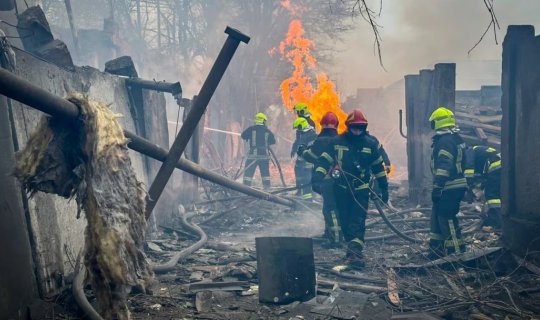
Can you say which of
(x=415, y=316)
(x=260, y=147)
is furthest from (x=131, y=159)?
(x=260, y=147)

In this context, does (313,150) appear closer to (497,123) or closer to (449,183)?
(449,183)

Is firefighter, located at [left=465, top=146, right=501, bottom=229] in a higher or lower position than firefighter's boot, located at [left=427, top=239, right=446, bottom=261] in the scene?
higher

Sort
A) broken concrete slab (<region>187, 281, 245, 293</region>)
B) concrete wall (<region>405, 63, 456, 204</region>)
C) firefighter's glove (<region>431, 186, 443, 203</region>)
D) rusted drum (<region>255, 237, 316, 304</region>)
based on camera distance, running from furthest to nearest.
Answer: concrete wall (<region>405, 63, 456, 204</region>) → firefighter's glove (<region>431, 186, 443, 203</region>) → broken concrete slab (<region>187, 281, 245, 293</region>) → rusted drum (<region>255, 237, 316, 304</region>)

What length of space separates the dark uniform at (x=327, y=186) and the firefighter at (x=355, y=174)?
1.63 ft

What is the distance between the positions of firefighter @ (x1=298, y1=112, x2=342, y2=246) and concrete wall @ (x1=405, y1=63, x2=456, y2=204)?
3.28 meters

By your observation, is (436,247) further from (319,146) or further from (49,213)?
(49,213)

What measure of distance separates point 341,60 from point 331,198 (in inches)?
949

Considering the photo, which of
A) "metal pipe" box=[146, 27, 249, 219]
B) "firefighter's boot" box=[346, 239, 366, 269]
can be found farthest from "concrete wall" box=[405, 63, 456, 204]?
"metal pipe" box=[146, 27, 249, 219]

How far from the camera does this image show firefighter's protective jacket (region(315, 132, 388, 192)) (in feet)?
23.0

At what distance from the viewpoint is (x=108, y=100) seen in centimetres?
686

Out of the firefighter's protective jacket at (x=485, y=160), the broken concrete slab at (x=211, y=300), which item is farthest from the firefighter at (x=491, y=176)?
the broken concrete slab at (x=211, y=300)

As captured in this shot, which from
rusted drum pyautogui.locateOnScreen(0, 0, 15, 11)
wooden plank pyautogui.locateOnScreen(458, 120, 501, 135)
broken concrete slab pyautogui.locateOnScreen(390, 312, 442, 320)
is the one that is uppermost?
rusted drum pyautogui.locateOnScreen(0, 0, 15, 11)

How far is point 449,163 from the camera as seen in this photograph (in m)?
6.62

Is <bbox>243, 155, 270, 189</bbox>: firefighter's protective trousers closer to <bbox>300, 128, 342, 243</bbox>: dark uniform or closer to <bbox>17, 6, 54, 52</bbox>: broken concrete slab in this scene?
<bbox>300, 128, 342, 243</bbox>: dark uniform
